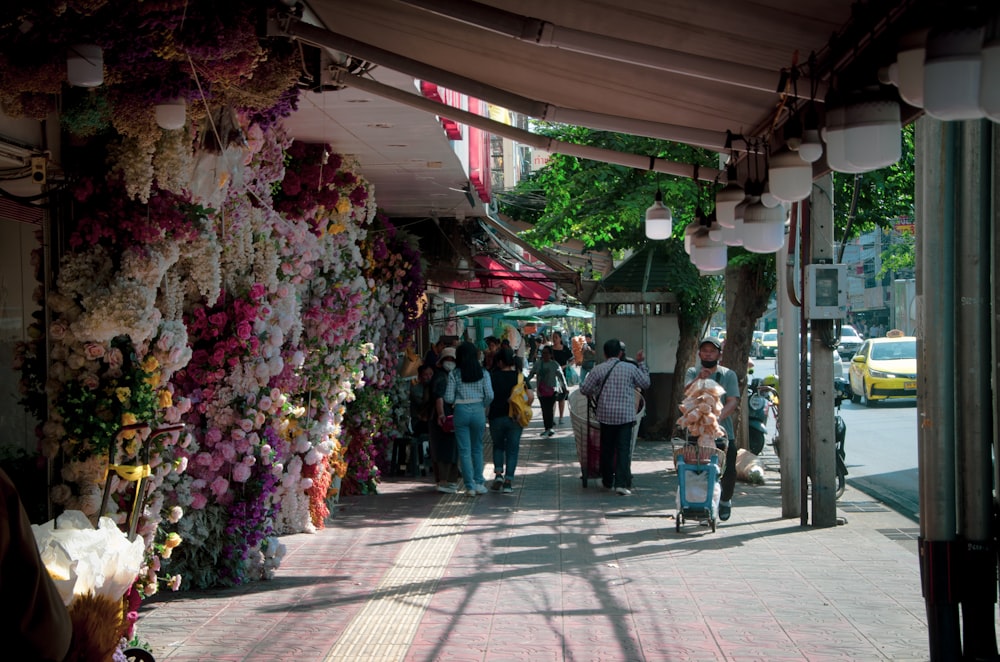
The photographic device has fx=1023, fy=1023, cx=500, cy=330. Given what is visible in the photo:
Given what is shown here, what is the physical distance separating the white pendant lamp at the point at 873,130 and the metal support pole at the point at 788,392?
23.3ft

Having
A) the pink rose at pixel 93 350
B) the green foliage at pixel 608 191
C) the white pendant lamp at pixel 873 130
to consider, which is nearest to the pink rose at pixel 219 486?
the pink rose at pixel 93 350

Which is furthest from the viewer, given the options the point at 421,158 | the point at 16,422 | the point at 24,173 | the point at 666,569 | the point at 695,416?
the point at 421,158

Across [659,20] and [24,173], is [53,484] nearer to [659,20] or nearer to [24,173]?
[24,173]

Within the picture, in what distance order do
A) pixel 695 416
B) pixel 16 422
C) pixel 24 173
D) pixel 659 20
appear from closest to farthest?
pixel 659 20, pixel 24 173, pixel 16 422, pixel 695 416

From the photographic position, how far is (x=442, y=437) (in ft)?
41.7

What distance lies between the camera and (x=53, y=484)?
5.91 metres

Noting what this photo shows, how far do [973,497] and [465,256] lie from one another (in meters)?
14.3

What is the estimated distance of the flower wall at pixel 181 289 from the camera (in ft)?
17.9

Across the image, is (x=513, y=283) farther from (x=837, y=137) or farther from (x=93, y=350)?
(x=837, y=137)

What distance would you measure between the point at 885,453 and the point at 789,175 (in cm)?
1349

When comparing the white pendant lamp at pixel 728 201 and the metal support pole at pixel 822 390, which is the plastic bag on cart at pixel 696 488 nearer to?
the metal support pole at pixel 822 390

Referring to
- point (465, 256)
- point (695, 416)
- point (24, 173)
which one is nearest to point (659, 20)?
point (24, 173)

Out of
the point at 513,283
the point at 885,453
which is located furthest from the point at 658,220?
the point at 513,283

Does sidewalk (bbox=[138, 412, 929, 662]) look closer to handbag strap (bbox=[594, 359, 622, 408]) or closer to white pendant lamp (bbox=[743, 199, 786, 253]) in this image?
handbag strap (bbox=[594, 359, 622, 408])
